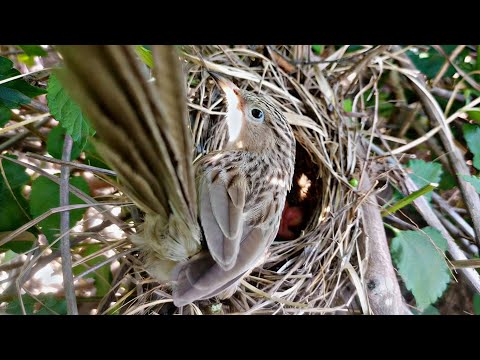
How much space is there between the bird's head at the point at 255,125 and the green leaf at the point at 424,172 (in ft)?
2.07

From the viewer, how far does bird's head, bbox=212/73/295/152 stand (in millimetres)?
2375

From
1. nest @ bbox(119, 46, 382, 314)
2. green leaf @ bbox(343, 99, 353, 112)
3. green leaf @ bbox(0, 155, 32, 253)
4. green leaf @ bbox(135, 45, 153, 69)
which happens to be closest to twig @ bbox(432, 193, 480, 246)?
nest @ bbox(119, 46, 382, 314)

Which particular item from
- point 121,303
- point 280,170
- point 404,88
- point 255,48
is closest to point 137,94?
point 121,303

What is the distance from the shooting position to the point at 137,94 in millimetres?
828

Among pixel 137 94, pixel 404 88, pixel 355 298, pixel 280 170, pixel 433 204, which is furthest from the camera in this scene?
pixel 404 88

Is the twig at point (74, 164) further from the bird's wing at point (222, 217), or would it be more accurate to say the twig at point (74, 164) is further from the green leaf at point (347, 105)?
the green leaf at point (347, 105)

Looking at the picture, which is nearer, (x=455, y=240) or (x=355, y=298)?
(x=355, y=298)

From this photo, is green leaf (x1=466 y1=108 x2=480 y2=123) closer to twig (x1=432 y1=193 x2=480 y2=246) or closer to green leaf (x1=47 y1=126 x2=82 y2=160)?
twig (x1=432 y1=193 x2=480 y2=246)

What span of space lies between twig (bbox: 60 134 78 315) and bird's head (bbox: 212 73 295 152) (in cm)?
79

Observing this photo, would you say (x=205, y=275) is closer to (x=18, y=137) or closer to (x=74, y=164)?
(x=74, y=164)

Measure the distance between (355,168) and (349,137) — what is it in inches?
6.2

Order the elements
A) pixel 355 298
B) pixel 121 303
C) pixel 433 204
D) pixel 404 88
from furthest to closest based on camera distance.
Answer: pixel 404 88
pixel 433 204
pixel 355 298
pixel 121 303

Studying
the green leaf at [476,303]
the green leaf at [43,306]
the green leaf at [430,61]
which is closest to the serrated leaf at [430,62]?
the green leaf at [430,61]

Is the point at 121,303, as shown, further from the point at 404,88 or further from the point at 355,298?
the point at 404,88
